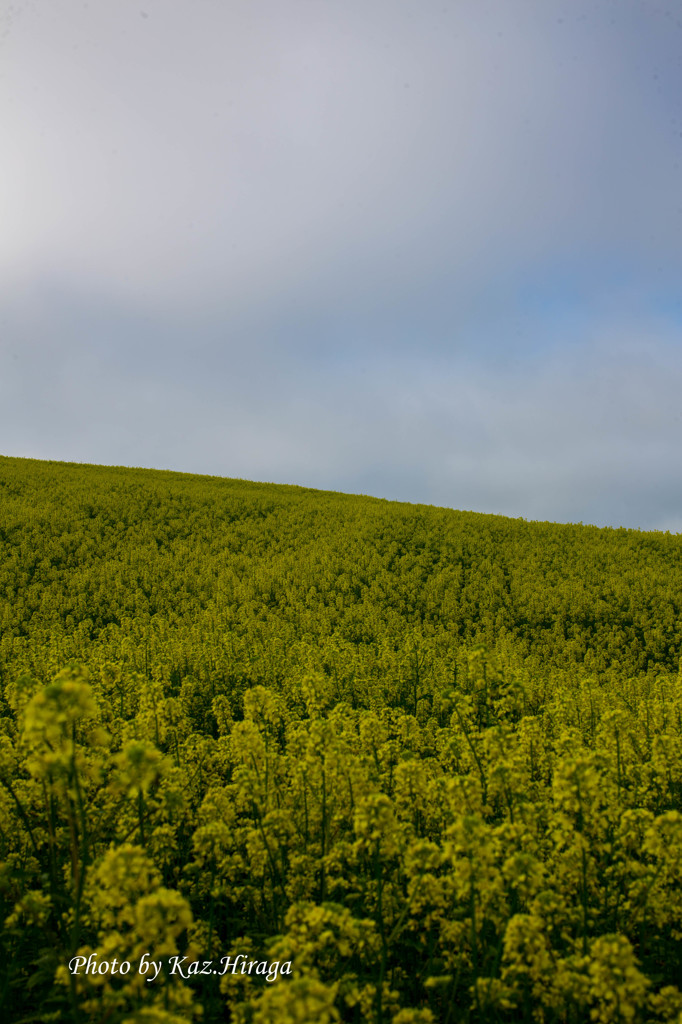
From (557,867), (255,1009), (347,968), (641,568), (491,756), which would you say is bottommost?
(347,968)

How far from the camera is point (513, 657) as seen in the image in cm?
1388

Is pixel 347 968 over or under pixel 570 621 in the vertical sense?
under

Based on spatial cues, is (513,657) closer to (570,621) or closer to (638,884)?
(570,621)

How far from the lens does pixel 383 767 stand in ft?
18.5

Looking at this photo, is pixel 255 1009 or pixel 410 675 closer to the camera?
pixel 255 1009

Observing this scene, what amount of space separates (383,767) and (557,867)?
1.91 metres

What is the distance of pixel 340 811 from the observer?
4898 mm

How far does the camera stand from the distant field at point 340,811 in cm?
297

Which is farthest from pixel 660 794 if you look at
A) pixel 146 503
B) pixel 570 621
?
pixel 146 503

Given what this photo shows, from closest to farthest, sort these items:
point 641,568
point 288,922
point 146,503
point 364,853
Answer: point 288,922, point 364,853, point 641,568, point 146,503

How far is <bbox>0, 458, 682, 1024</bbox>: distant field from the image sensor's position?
297 centimetres

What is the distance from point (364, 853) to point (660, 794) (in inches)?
128

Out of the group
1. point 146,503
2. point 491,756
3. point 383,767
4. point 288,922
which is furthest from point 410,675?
point 146,503

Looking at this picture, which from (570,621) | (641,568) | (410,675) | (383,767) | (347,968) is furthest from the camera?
(641,568)
